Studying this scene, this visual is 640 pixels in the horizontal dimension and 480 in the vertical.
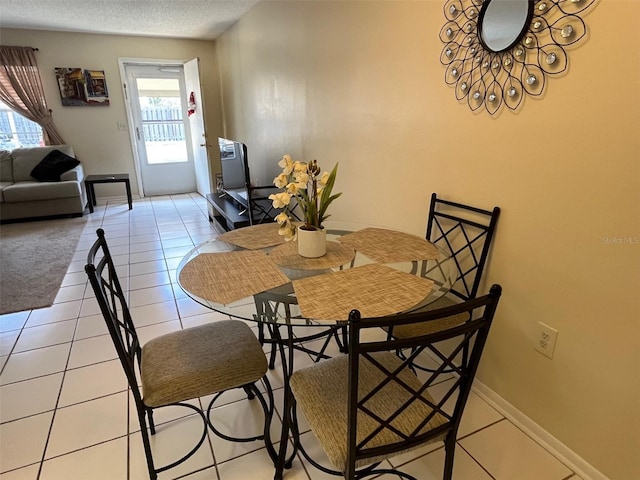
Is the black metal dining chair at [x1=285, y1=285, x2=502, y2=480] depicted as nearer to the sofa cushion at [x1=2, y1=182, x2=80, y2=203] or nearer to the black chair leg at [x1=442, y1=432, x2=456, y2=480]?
the black chair leg at [x1=442, y1=432, x2=456, y2=480]

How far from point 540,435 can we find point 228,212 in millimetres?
3110

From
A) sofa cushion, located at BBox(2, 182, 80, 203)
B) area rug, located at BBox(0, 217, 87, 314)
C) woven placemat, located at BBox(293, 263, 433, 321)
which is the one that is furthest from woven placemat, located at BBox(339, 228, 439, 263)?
sofa cushion, located at BBox(2, 182, 80, 203)

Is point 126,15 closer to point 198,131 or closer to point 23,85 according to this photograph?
point 198,131

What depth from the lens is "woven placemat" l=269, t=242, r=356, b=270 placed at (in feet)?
4.85

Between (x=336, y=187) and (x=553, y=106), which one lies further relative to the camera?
(x=336, y=187)

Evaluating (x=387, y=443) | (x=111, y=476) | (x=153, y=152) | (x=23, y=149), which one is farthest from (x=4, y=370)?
(x=153, y=152)

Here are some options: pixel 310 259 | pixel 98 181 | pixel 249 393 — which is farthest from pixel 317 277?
pixel 98 181

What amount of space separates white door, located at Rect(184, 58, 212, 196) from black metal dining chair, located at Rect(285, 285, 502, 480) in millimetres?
4696

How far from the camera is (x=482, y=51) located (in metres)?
1.55

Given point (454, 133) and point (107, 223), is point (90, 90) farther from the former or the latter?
point (454, 133)

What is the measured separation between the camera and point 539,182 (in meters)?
1.40

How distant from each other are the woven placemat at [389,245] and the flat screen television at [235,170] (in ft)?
6.48

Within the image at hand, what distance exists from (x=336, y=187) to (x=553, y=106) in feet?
5.28

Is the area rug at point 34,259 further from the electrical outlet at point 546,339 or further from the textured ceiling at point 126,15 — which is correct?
the electrical outlet at point 546,339
